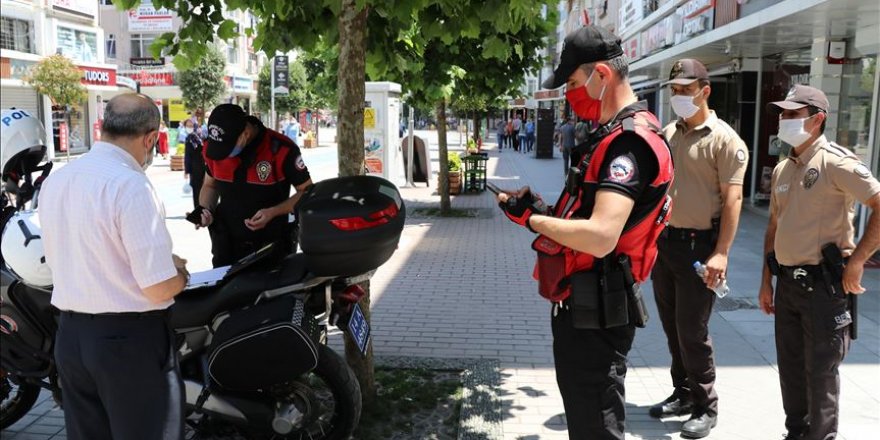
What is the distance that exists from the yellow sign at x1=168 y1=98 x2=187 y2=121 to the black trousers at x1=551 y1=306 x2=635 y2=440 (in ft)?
149

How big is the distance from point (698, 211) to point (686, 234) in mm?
140

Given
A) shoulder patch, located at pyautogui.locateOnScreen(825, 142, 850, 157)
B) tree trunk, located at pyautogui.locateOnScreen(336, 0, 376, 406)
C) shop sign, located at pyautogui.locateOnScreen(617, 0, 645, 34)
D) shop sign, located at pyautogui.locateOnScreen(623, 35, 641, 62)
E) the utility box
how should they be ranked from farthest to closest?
shop sign, located at pyautogui.locateOnScreen(617, 0, 645, 34)
shop sign, located at pyautogui.locateOnScreen(623, 35, 641, 62)
the utility box
tree trunk, located at pyautogui.locateOnScreen(336, 0, 376, 406)
shoulder patch, located at pyautogui.locateOnScreen(825, 142, 850, 157)

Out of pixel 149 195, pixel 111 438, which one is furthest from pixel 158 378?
pixel 149 195

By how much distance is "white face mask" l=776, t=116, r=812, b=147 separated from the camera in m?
3.46

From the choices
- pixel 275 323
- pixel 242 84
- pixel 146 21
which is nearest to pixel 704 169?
pixel 275 323

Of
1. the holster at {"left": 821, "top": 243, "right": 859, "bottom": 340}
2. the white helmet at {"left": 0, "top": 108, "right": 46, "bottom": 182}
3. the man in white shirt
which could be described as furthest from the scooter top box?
the holster at {"left": 821, "top": 243, "right": 859, "bottom": 340}

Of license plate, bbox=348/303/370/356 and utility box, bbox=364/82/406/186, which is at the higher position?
utility box, bbox=364/82/406/186

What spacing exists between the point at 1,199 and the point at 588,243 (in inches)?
125

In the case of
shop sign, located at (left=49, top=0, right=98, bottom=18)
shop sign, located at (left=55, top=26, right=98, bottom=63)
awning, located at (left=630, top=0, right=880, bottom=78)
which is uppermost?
shop sign, located at (left=49, top=0, right=98, bottom=18)

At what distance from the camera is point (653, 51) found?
18062 mm

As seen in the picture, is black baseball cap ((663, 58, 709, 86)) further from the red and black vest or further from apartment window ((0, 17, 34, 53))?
apartment window ((0, 17, 34, 53))

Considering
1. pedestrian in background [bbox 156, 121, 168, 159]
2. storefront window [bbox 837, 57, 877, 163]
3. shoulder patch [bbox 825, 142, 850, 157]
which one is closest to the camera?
shoulder patch [bbox 825, 142, 850, 157]

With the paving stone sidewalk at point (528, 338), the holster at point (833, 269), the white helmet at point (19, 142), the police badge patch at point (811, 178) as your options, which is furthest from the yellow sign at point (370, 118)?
the holster at point (833, 269)

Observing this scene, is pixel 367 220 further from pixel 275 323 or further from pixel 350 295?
pixel 275 323
